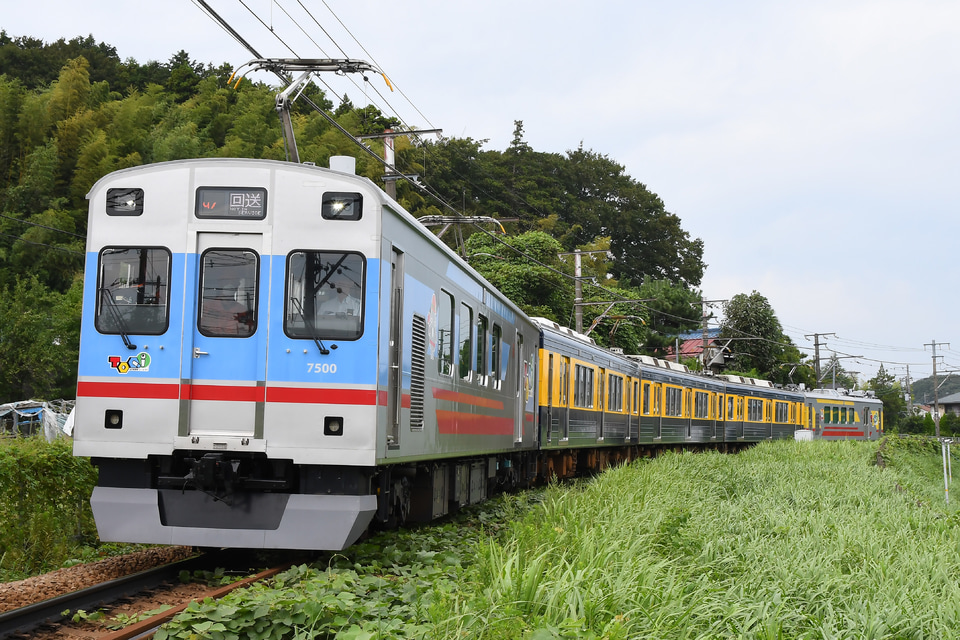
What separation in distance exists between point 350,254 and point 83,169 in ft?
73.0

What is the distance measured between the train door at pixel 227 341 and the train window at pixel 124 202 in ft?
1.89

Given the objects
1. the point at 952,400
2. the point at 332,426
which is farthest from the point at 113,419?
the point at 952,400

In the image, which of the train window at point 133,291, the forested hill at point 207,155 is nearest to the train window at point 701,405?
the forested hill at point 207,155

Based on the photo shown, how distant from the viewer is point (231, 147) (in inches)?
1193

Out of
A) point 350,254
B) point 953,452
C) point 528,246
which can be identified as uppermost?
point 528,246

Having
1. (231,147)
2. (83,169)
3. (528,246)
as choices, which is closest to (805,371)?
(528,246)

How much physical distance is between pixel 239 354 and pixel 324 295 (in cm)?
76

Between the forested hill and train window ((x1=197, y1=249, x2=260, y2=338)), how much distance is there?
22.3 feet

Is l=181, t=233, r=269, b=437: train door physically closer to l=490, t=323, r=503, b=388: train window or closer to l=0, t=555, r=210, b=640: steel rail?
l=0, t=555, r=210, b=640: steel rail

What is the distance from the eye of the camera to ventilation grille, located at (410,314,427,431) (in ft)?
27.1

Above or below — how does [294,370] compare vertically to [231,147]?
below

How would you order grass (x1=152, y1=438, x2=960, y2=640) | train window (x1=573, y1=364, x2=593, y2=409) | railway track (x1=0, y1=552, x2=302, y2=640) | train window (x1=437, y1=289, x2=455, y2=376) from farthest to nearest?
train window (x1=573, y1=364, x2=593, y2=409) → train window (x1=437, y1=289, x2=455, y2=376) → railway track (x1=0, y1=552, x2=302, y2=640) → grass (x1=152, y1=438, x2=960, y2=640)

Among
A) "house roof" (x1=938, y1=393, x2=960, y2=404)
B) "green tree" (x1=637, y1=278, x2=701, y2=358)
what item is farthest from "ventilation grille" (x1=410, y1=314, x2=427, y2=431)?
"house roof" (x1=938, y1=393, x2=960, y2=404)

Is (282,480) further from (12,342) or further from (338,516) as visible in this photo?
(12,342)
